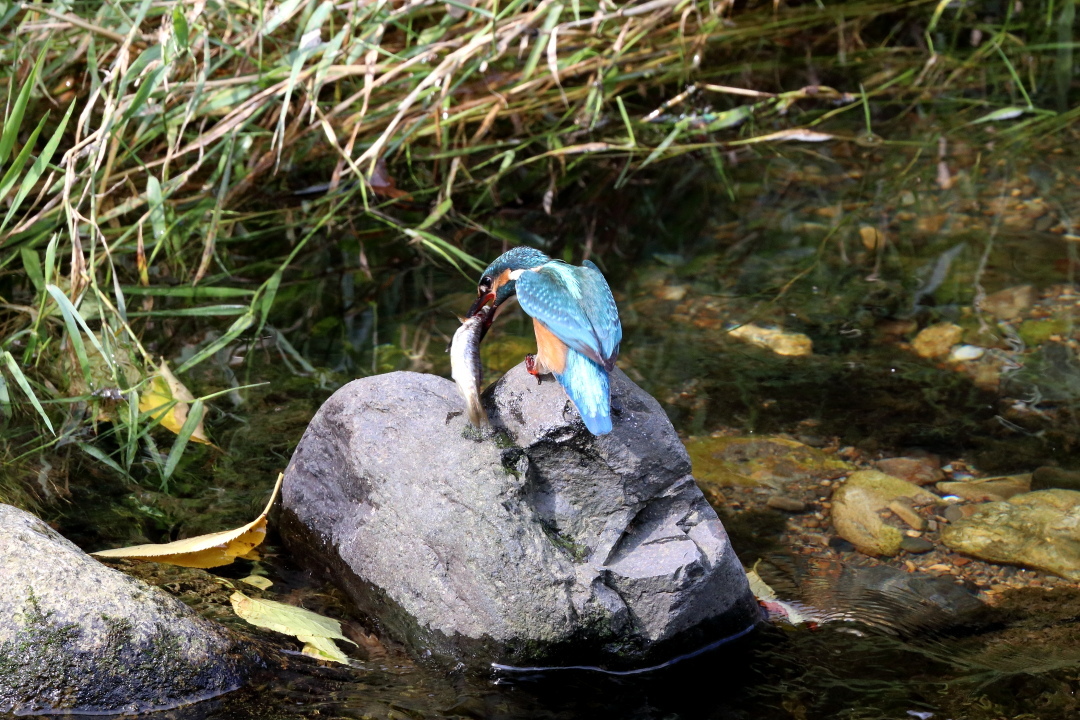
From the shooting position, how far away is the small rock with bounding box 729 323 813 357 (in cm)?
441

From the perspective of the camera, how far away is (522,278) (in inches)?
121

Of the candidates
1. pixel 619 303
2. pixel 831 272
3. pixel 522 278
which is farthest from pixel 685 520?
pixel 831 272

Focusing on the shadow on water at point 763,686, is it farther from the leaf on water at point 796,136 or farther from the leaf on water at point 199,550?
the leaf on water at point 796,136

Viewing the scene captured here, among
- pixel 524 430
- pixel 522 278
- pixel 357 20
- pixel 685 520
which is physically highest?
pixel 357 20

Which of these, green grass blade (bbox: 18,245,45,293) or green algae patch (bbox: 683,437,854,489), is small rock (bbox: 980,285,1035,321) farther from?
green grass blade (bbox: 18,245,45,293)

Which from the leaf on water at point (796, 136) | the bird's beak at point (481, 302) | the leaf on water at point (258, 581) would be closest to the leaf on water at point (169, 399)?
the leaf on water at point (258, 581)

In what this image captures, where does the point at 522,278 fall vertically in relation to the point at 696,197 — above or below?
above

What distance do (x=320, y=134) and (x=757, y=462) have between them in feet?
8.98

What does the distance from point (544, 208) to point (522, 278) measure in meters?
2.65

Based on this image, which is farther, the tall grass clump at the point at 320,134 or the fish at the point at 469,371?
the tall grass clump at the point at 320,134

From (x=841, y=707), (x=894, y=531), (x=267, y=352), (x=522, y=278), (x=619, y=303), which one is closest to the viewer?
(x=841, y=707)

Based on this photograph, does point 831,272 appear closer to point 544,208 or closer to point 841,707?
point 544,208

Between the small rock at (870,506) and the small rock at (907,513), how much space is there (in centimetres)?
2

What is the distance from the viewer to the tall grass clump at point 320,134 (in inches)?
151
